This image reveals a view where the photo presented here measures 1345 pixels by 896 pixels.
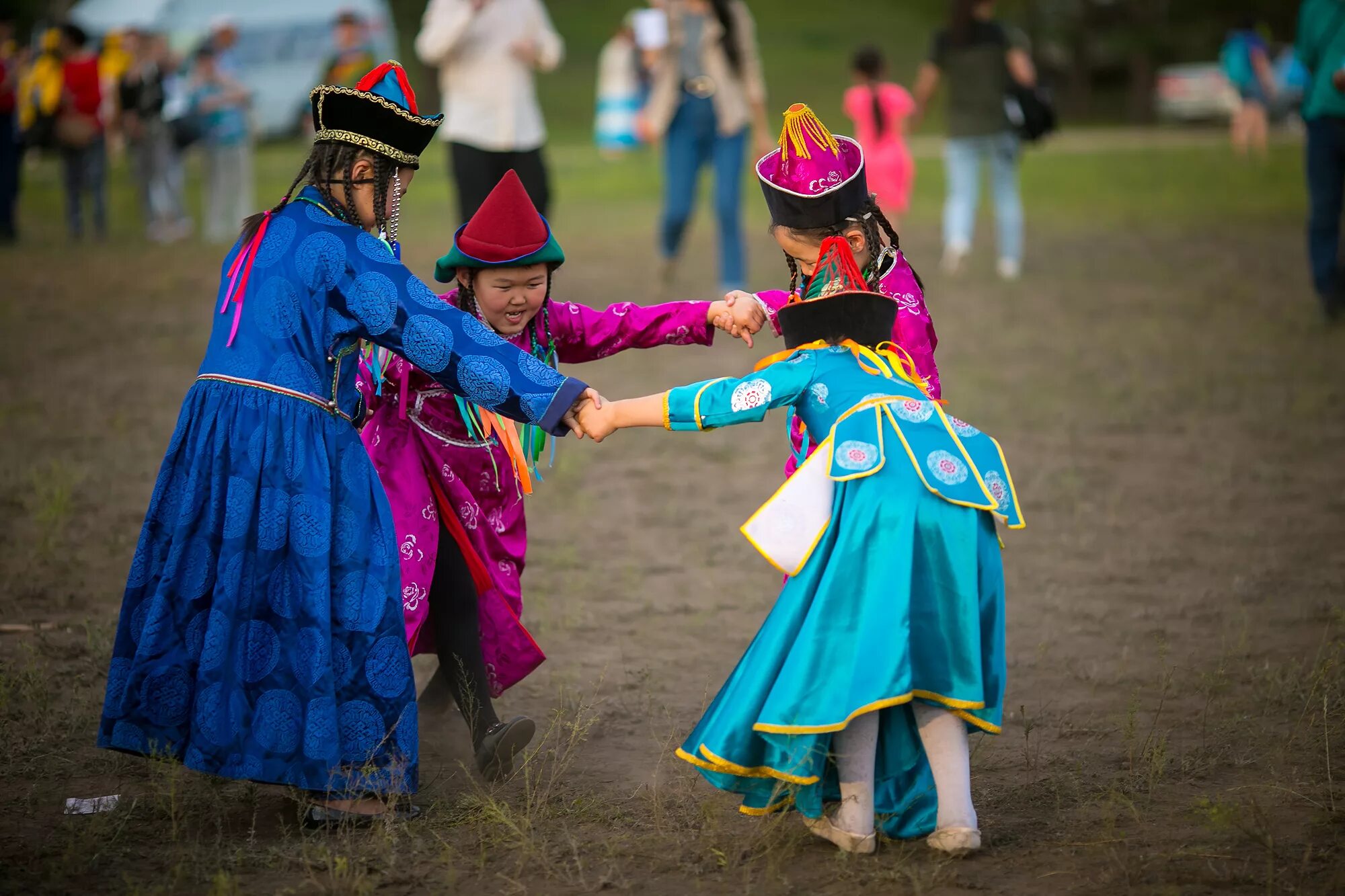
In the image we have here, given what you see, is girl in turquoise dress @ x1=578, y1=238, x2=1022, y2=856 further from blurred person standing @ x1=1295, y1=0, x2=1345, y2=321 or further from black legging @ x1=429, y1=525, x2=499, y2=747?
blurred person standing @ x1=1295, y1=0, x2=1345, y2=321

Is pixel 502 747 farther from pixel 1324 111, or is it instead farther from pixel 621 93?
pixel 621 93

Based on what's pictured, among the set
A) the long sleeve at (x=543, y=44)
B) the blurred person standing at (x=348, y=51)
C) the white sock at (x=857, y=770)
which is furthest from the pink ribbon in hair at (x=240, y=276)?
the blurred person standing at (x=348, y=51)

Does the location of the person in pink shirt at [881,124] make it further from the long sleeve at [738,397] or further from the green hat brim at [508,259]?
the long sleeve at [738,397]

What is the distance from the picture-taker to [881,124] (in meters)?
12.9

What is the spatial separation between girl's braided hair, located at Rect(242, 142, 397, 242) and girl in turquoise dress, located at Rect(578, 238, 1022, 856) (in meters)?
0.84

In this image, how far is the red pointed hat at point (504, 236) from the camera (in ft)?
12.0

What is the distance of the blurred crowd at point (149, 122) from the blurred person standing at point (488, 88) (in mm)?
5379

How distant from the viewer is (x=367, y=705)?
3.36 m

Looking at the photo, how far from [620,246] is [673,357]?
464cm

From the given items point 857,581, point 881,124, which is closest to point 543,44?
point 881,124

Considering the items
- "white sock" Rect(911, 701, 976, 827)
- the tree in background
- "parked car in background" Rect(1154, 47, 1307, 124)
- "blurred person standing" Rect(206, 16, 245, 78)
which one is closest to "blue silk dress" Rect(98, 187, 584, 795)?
"white sock" Rect(911, 701, 976, 827)

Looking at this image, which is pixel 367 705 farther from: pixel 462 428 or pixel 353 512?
pixel 462 428

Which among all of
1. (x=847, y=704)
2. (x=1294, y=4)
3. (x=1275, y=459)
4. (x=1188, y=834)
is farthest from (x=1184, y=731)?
(x=1294, y=4)

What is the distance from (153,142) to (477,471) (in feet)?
39.7
